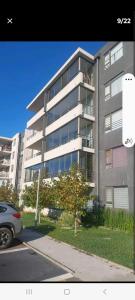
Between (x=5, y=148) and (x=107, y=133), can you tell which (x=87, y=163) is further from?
(x=5, y=148)

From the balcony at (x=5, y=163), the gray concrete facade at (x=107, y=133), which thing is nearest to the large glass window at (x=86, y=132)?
the gray concrete facade at (x=107, y=133)

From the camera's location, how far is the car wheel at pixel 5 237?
8.64 m

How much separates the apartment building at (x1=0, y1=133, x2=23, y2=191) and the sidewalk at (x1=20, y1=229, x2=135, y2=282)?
32.8 metres

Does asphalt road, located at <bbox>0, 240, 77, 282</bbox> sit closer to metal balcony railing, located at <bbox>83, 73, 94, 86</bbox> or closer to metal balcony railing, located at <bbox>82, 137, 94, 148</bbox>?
metal balcony railing, located at <bbox>82, 137, 94, 148</bbox>

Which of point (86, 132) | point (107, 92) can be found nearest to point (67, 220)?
point (86, 132)

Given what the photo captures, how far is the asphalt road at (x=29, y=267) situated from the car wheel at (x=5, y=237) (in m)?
0.22

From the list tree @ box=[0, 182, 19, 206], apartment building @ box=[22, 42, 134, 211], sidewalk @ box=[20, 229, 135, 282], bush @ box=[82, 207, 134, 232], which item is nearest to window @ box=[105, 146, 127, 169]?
apartment building @ box=[22, 42, 134, 211]

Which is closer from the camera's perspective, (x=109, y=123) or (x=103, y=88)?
(x=109, y=123)

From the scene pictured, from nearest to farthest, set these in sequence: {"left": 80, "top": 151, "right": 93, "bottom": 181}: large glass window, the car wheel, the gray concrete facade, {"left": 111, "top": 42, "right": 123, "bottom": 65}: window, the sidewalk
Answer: the sidewalk
the car wheel
the gray concrete facade
{"left": 111, "top": 42, "right": 123, "bottom": 65}: window
{"left": 80, "top": 151, "right": 93, "bottom": 181}: large glass window

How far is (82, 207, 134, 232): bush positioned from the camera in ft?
43.5
